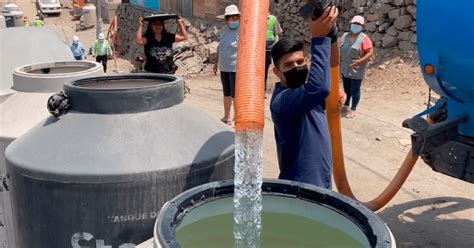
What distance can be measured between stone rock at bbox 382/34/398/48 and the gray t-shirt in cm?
483

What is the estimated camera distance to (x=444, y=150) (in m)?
3.63

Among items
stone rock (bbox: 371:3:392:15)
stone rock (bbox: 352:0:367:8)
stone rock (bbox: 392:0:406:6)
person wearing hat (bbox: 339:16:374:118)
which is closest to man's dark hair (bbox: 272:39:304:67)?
person wearing hat (bbox: 339:16:374:118)

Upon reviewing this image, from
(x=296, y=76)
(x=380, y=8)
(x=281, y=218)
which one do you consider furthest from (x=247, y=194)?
(x=380, y=8)

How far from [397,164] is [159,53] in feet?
10.2

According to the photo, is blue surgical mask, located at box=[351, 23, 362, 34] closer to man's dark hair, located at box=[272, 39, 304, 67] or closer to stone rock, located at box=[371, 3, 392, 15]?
stone rock, located at box=[371, 3, 392, 15]

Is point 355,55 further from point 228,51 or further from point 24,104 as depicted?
point 24,104

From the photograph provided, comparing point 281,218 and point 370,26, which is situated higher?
point 370,26

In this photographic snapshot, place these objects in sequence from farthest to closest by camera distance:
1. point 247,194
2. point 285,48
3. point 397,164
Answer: point 397,164
point 285,48
point 247,194

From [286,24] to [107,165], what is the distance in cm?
1336

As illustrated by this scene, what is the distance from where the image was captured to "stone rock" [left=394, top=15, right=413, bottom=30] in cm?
1107

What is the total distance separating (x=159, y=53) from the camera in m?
6.49

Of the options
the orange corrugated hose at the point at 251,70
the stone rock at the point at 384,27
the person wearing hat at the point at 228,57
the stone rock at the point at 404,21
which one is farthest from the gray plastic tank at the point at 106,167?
the stone rock at the point at 384,27

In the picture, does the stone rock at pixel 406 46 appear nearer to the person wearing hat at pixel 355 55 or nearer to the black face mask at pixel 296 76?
the person wearing hat at pixel 355 55

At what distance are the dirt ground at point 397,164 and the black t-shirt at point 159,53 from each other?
167cm
